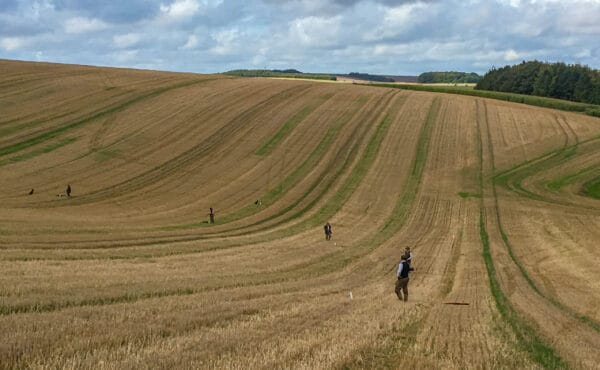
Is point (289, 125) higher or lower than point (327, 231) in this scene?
higher

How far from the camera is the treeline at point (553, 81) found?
10531cm

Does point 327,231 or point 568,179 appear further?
point 568,179

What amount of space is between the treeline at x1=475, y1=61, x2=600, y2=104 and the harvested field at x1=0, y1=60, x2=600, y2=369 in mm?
29013

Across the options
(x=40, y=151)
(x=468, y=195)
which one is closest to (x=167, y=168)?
(x=40, y=151)

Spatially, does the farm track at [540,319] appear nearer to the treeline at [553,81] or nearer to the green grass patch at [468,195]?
the green grass patch at [468,195]

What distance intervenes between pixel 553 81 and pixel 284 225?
8859 cm

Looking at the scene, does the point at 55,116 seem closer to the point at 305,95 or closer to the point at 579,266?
the point at 305,95

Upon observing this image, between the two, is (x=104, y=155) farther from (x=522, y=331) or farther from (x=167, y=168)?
(x=522, y=331)

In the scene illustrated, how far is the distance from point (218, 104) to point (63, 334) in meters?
67.3

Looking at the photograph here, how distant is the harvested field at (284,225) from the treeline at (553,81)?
1142 inches

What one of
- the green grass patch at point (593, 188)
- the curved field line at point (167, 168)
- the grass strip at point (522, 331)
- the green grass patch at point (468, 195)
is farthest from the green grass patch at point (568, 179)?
the curved field line at point (167, 168)

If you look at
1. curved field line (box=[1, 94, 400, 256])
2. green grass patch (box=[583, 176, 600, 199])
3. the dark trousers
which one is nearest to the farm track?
the dark trousers

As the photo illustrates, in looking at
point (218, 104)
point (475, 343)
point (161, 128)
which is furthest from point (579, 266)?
point (218, 104)

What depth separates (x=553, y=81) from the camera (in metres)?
109
